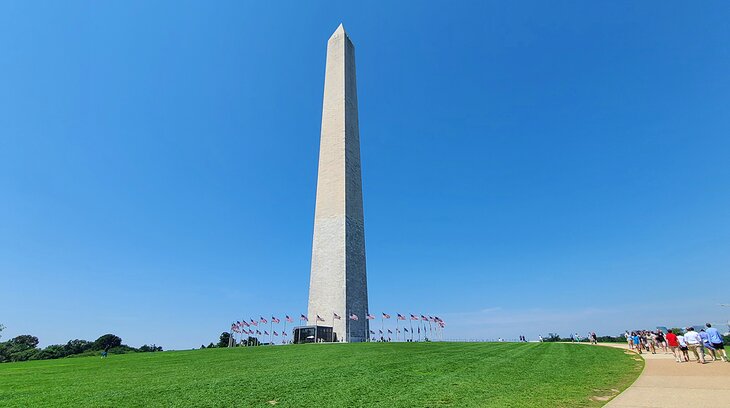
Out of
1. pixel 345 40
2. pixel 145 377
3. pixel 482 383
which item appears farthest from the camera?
pixel 345 40

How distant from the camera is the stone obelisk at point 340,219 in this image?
1619 inches

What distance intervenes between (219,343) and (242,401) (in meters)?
41.0

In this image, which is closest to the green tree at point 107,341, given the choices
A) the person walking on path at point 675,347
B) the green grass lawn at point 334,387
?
the green grass lawn at point 334,387

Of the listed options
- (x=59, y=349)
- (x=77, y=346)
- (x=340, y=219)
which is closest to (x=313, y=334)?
(x=340, y=219)

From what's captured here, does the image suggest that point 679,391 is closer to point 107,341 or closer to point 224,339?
point 224,339

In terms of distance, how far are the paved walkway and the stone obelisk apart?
31.4 m

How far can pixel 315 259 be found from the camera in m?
44.1

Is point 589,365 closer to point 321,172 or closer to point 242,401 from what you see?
point 242,401

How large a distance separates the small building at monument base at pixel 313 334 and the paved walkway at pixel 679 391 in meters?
Result: 30.8

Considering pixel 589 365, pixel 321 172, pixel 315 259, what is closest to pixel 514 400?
pixel 589 365

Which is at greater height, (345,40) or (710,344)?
(345,40)

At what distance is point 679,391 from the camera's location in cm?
818

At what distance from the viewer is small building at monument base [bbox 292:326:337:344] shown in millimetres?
38344

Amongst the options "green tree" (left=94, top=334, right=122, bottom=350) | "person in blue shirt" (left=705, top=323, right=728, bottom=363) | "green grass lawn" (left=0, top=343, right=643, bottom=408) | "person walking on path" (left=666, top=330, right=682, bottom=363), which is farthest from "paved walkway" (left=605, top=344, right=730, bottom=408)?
"green tree" (left=94, top=334, right=122, bottom=350)
